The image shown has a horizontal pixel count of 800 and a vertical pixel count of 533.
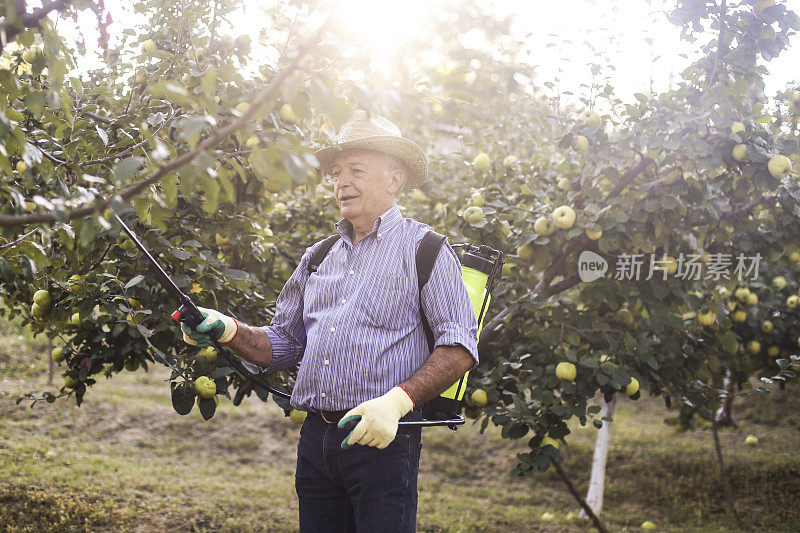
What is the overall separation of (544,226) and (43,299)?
2259mm

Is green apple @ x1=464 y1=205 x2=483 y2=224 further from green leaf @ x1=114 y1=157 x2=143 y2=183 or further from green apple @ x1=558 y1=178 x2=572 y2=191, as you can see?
green leaf @ x1=114 y1=157 x2=143 y2=183

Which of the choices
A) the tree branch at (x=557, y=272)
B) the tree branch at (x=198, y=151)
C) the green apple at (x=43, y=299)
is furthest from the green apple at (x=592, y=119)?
the green apple at (x=43, y=299)

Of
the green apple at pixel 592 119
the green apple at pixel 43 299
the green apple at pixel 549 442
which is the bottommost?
the green apple at pixel 549 442

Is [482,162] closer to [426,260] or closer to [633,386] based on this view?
[633,386]

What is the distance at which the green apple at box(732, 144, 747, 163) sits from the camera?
2777 mm

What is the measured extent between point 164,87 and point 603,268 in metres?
2.49

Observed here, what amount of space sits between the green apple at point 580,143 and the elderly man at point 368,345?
1308 millimetres

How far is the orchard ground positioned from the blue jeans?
2565 millimetres

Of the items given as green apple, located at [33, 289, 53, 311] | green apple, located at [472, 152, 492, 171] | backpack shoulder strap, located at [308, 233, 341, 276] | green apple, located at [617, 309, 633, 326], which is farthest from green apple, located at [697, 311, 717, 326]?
green apple, located at [33, 289, 53, 311]

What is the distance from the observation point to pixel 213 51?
306 cm

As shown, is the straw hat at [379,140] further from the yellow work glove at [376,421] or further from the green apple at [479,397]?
the green apple at [479,397]

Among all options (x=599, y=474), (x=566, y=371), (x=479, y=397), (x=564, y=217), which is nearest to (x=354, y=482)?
(x=479, y=397)

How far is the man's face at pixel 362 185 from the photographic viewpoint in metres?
1.93

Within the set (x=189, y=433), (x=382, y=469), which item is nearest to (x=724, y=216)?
(x=382, y=469)
